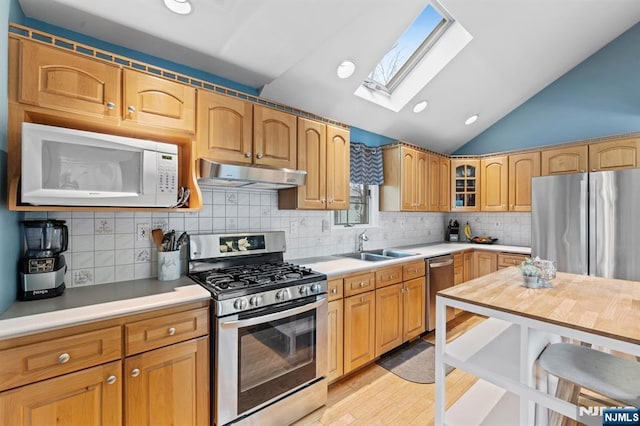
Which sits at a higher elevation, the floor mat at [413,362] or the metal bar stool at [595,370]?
the metal bar stool at [595,370]

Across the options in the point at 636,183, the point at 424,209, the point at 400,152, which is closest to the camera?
the point at 636,183

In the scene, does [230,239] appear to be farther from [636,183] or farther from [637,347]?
[636,183]

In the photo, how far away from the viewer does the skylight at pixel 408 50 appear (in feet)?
9.59

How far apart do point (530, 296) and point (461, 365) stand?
1.78 ft

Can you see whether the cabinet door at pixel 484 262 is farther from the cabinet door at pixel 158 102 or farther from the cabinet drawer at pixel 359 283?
the cabinet door at pixel 158 102

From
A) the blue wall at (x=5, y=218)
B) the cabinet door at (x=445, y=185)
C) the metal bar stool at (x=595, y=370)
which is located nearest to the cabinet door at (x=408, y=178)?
the cabinet door at (x=445, y=185)

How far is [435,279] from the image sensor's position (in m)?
3.17

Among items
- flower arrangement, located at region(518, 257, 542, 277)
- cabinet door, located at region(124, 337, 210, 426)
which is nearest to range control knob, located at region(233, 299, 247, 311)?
cabinet door, located at region(124, 337, 210, 426)

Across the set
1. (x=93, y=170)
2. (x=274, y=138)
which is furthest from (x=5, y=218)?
(x=274, y=138)

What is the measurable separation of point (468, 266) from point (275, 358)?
3.07 meters

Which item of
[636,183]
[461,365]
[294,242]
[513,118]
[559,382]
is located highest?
[513,118]

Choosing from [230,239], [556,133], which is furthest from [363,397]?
[556,133]

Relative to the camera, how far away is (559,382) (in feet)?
5.60

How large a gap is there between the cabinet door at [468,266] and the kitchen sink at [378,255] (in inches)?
41.1
